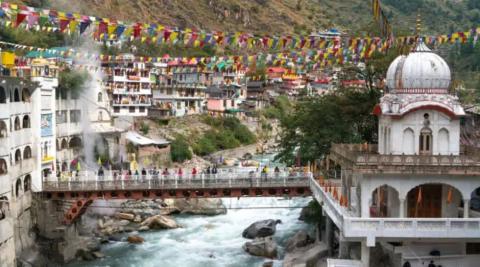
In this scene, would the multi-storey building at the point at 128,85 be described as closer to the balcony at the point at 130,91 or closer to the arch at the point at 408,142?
the balcony at the point at 130,91

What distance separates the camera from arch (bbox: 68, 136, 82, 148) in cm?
5750

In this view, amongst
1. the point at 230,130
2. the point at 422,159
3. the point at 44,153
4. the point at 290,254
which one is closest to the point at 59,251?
the point at 44,153

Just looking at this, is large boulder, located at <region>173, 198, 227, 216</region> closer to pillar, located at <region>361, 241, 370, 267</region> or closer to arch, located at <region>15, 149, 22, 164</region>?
arch, located at <region>15, 149, 22, 164</region>

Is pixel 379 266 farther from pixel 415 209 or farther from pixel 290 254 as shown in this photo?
pixel 290 254

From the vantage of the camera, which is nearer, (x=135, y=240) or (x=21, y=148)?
(x=21, y=148)

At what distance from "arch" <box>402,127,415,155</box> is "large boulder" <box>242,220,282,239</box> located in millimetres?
19438

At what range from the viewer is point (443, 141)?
105ft

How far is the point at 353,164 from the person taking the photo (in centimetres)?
3061

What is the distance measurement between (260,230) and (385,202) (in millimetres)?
17629

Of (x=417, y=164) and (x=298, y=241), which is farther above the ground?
(x=417, y=164)

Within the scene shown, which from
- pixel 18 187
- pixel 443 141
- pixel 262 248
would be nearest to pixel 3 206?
pixel 18 187

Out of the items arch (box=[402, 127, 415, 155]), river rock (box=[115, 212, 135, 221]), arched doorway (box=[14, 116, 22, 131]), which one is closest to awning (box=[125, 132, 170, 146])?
river rock (box=[115, 212, 135, 221])

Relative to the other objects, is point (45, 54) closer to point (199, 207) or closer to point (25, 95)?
point (25, 95)

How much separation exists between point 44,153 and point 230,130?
169ft
